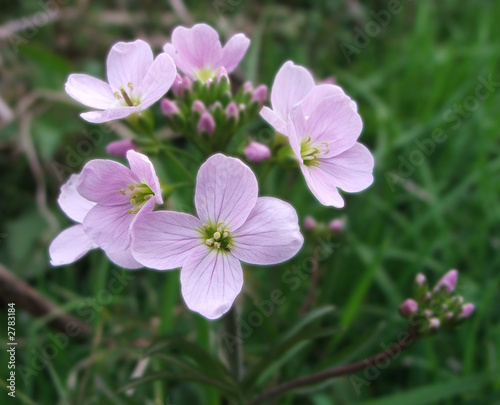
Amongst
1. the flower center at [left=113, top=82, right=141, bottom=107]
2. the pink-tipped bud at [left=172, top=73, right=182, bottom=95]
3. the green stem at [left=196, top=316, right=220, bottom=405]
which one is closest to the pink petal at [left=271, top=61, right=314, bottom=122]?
the pink-tipped bud at [left=172, top=73, right=182, bottom=95]

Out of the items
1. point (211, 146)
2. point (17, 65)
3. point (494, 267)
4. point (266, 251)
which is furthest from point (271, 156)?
point (17, 65)

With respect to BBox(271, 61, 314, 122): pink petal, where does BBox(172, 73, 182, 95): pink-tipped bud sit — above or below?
below

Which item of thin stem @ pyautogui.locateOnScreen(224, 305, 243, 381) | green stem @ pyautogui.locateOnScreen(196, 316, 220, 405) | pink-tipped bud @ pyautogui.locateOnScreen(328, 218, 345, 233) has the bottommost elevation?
A: green stem @ pyautogui.locateOnScreen(196, 316, 220, 405)

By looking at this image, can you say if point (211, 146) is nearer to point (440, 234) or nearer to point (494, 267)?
point (440, 234)

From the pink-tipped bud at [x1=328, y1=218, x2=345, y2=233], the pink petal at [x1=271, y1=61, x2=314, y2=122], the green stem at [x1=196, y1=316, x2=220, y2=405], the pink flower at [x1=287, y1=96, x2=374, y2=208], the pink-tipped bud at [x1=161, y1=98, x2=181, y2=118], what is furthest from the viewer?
the pink-tipped bud at [x1=328, y1=218, x2=345, y2=233]

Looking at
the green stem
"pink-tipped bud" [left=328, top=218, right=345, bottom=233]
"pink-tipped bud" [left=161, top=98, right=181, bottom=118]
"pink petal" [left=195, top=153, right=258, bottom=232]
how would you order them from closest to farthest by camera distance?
1. "pink petal" [left=195, top=153, right=258, bottom=232]
2. "pink-tipped bud" [left=161, top=98, right=181, bottom=118]
3. the green stem
4. "pink-tipped bud" [left=328, top=218, right=345, bottom=233]

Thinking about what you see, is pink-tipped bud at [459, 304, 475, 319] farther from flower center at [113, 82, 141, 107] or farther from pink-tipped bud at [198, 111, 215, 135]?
flower center at [113, 82, 141, 107]

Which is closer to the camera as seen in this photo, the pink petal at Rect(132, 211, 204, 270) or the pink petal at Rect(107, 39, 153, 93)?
the pink petal at Rect(132, 211, 204, 270)
